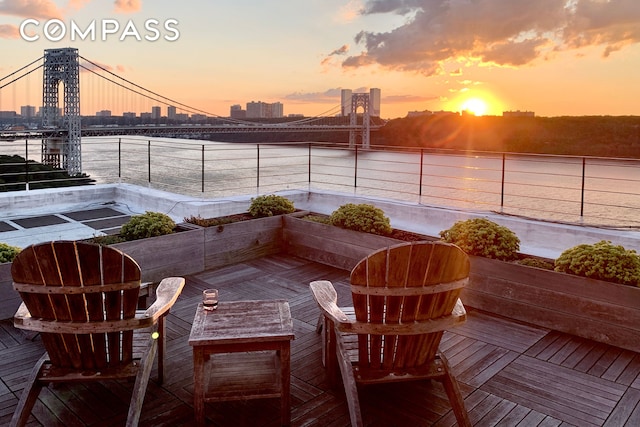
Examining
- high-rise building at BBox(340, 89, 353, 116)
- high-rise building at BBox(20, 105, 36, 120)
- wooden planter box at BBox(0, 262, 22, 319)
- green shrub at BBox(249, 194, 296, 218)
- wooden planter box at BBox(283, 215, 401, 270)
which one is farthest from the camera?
high-rise building at BBox(340, 89, 353, 116)

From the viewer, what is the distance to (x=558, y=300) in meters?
3.21

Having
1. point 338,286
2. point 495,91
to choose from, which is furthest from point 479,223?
point 495,91

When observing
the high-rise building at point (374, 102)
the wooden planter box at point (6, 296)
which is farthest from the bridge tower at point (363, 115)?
→ the wooden planter box at point (6, 296)

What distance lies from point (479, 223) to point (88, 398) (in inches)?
108

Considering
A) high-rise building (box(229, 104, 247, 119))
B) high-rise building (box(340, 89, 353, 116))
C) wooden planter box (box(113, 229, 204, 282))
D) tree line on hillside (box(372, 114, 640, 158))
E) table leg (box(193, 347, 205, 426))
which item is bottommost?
table leg (box(193, 347, 205, 426))

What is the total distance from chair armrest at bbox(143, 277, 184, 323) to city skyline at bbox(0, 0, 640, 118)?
8316 mm

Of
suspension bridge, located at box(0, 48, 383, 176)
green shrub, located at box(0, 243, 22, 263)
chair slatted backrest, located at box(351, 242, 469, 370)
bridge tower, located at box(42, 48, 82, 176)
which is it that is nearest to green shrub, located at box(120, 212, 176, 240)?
→ green shrub, located at box(0, 243, 22, 263)

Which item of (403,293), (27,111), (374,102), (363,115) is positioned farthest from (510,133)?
(27,111)

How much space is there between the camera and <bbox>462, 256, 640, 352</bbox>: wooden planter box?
2.96m

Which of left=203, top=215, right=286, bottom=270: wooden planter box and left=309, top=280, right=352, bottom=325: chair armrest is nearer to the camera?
left=309, top=280, right=352, bottom=325: chair armrest

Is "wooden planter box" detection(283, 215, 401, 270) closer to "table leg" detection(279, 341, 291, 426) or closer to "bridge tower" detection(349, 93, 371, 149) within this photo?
"table leg" detection(279, 341, 291, 426)

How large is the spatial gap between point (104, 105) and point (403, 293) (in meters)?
29.0

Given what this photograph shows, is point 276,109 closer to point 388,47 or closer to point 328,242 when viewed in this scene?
point 388,47

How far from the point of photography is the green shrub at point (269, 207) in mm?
4957
